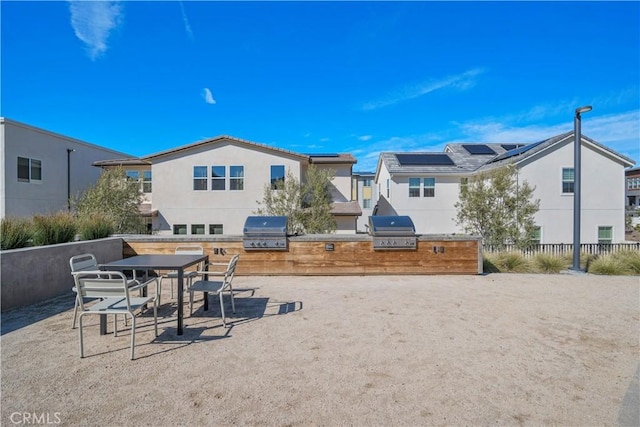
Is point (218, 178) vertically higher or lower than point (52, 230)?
higher

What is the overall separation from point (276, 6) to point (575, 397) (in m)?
11.9

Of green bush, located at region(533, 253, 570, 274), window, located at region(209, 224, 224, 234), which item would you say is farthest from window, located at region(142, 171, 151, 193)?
green bush, located at region(533, 253, 570, 274)

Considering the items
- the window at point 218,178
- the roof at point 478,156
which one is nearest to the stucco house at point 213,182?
the window at point 218,178

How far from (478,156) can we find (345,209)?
35.1 feet

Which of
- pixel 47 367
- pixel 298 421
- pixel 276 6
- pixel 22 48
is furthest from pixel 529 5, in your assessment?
pixel 22 48

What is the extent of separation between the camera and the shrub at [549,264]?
340 inches

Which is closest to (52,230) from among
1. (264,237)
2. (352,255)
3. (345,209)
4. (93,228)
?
(93,228)

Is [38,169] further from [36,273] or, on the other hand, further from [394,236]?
[394,236]

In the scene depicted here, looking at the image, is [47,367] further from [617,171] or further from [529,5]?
[617,171]

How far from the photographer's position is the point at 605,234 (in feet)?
56.8

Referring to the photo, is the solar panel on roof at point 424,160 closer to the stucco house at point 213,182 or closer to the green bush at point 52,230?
the stucco house at point 213,182

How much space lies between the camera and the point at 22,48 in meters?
10.8

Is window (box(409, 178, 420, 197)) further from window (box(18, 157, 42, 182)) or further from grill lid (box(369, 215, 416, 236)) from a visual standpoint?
window (box(18, 157, 42, 182))

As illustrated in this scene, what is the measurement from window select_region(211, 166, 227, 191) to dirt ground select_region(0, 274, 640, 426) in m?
12.0
